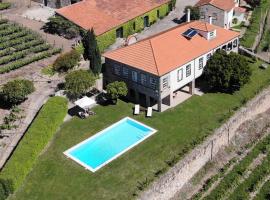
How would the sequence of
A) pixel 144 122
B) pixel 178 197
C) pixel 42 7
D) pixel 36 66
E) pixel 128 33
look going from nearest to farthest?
pixel 178 197 < pixel 144 122 < pixel 36 66 < pixel 128 33 < pixel 42 7

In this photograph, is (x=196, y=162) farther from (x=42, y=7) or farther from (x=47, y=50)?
(x=42, y=7)

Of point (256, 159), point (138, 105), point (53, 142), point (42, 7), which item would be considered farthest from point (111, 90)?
point (42, 7)

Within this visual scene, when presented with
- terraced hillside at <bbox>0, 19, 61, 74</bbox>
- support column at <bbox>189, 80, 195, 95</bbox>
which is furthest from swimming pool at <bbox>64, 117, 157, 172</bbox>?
terraced hillside at <bbox>0, 19, 61, 74</bbox>

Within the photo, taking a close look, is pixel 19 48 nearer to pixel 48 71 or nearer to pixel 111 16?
pixel 48 71

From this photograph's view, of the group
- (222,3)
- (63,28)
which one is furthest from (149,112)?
(222,3)

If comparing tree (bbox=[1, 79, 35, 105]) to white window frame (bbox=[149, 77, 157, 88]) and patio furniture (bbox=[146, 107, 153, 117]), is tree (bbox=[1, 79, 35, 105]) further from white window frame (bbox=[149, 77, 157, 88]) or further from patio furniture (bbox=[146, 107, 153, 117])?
white window frame (bbox=[149, 77, 157, 88])

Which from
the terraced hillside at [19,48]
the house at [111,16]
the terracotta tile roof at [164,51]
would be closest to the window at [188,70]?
the terracotta tile roof at [164,51]
